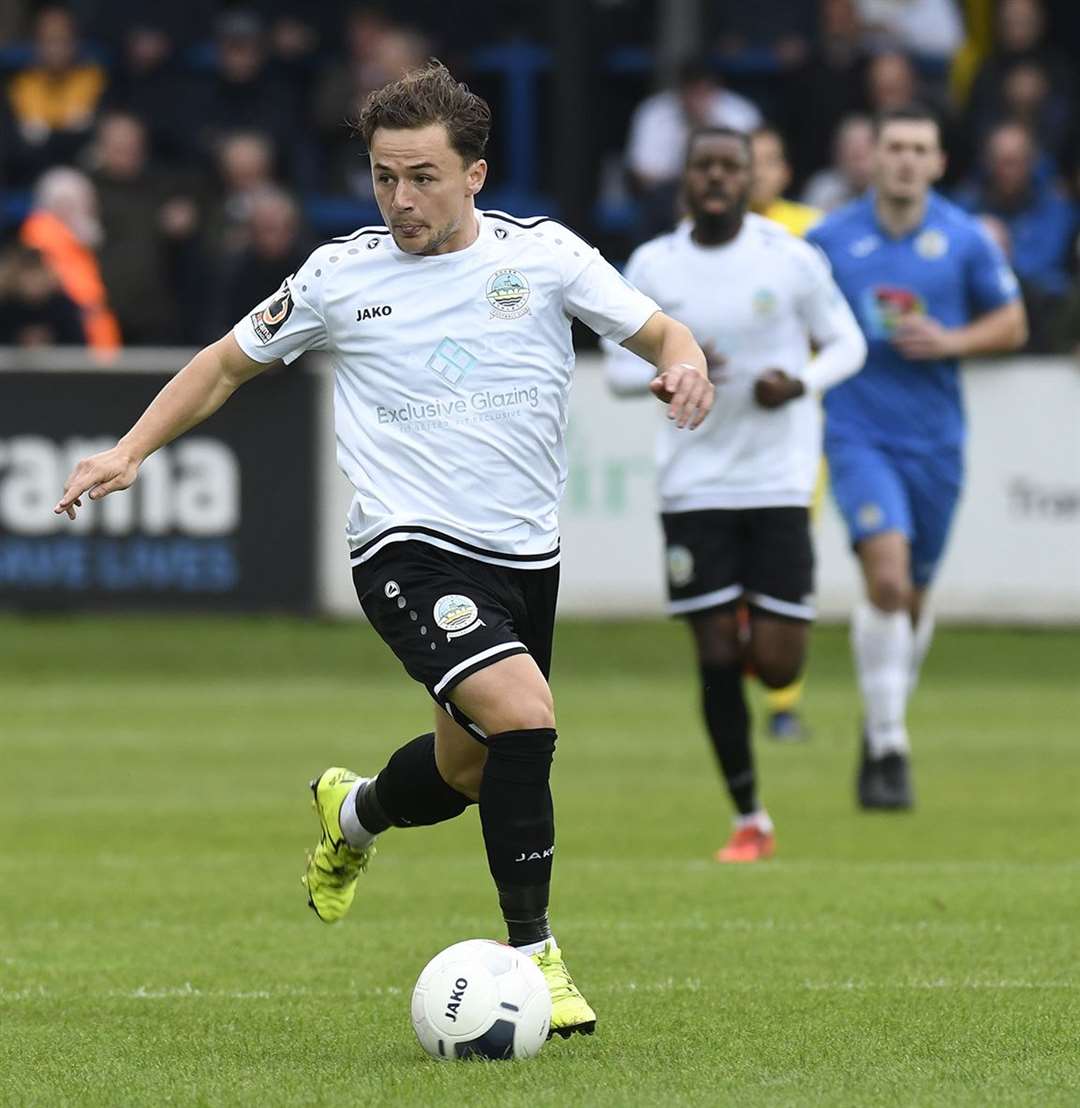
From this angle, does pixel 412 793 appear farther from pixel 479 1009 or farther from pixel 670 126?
pixel 670 126

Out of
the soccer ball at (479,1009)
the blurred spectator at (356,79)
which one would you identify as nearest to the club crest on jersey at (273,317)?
the soccer ball at (479,1009)

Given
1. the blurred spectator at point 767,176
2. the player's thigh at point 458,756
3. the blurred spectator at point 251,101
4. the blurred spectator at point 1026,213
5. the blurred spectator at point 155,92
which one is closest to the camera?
the player's thigh at point 458,756

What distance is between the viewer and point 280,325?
630 centimetres

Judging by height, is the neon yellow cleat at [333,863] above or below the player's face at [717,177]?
below

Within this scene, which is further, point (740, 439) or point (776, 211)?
point (776, 211)

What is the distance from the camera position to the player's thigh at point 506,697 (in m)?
5.93

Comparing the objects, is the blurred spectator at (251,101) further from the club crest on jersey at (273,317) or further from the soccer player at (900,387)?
the club crest on jersey at (273,317)

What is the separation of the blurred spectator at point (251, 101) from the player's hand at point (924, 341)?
10264 mm

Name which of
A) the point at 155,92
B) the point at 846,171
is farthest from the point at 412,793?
the point at 155,92

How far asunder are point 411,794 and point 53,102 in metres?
14.8

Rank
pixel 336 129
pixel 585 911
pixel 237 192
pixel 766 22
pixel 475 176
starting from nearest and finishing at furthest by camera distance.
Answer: pixel 475 176 → pixel 585 911 → pixel 237 192 → pixel 336 129 → pixel 766 22

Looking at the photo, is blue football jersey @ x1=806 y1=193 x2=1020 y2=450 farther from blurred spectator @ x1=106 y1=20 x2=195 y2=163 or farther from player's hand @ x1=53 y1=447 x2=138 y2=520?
blurred spectator @ x1=106 y1=20 x2=195 y2=163

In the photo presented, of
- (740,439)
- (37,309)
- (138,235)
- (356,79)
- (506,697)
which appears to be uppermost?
(356,79)

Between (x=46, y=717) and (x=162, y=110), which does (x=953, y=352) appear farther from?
(x=162, y=110)
